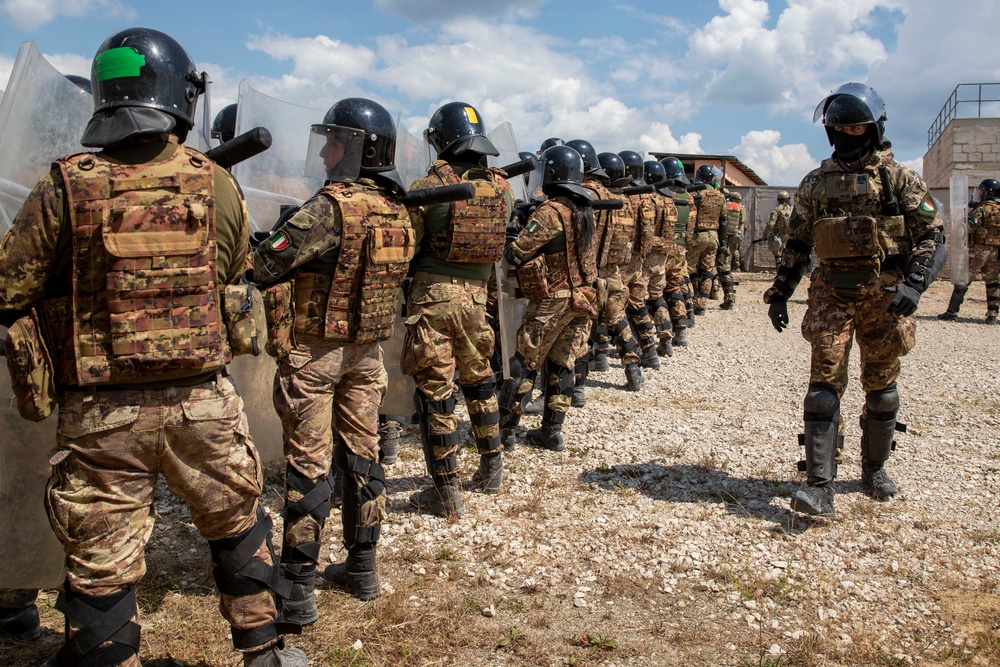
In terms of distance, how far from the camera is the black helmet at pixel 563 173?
557 cm

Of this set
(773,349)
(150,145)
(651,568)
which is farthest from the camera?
(773,349)

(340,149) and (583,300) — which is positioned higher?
(340,149)

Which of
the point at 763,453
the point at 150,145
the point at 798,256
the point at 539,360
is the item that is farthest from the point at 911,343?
the point at 150,145

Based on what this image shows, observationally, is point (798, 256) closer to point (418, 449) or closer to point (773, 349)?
point (418, 449)

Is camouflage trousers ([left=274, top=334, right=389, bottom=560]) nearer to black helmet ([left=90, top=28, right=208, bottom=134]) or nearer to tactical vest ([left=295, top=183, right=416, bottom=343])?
tactical vest ([left=295, top=183, right=416, bottom=343])

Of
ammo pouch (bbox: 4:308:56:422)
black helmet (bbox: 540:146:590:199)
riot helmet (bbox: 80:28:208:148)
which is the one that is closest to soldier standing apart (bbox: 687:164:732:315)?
black helmet (bbox: 540:146:590:199)

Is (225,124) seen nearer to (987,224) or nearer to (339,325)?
(339,325)

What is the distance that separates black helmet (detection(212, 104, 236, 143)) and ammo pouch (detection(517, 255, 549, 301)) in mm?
2176

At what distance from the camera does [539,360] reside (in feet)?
19.4

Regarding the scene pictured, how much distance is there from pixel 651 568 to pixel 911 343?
208cm

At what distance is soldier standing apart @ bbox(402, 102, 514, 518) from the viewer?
437cm

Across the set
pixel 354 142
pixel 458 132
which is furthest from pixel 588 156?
pixel 354 142

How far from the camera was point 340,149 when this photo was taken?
3504 mm

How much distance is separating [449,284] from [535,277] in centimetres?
131
